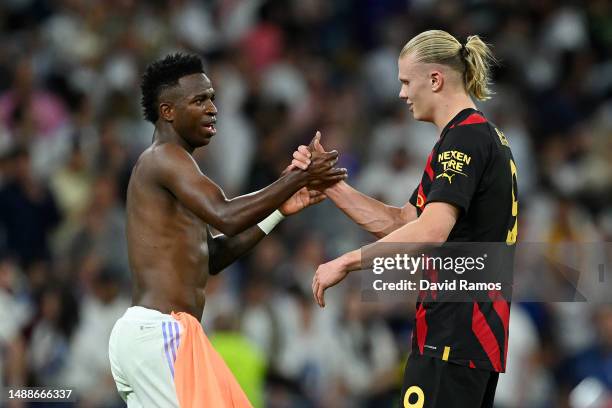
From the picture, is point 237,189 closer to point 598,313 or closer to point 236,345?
point 236,345

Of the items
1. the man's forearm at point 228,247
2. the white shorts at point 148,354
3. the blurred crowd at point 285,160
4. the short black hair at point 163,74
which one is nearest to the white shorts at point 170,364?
the white shorts at point 148,354

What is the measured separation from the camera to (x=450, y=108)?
19.8 ft

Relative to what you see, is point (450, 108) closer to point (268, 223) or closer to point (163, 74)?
point (268, 223)

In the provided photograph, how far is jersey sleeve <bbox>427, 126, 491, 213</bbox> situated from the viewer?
223 inches

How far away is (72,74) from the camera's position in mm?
13000

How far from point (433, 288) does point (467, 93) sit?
103 cm

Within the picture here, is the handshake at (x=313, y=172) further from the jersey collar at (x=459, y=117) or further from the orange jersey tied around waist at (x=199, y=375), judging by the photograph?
the orange jersey tied around waist at (x=199, y=375)

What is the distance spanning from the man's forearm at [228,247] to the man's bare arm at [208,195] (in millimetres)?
600

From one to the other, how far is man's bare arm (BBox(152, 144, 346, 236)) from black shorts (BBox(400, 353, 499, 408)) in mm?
1150

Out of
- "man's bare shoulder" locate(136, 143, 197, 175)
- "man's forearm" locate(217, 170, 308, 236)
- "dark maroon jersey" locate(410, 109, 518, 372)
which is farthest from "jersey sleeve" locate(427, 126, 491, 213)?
"man's bare shoulder" locate(136, 143, 197, 175)

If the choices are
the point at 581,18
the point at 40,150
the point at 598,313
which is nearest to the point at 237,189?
the point at 40,150

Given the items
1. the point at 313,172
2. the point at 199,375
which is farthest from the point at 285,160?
the point at 199,375

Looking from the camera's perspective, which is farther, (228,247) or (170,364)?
(228,247)

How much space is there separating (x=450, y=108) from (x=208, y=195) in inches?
51.7
